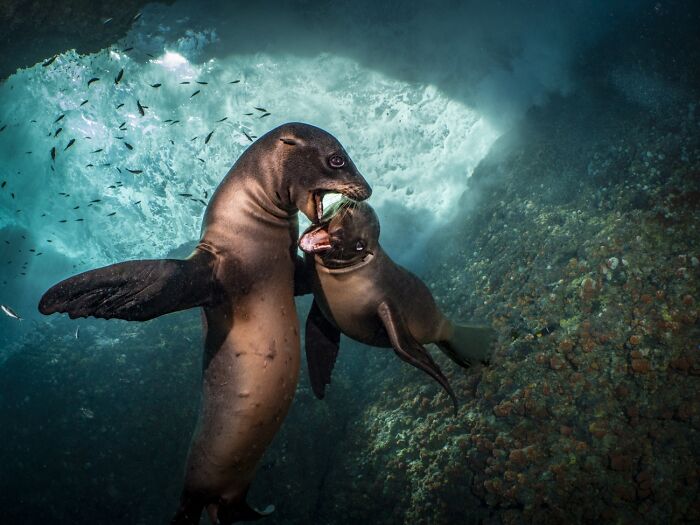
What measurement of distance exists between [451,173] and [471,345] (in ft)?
42.9

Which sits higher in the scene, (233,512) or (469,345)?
(469,345)

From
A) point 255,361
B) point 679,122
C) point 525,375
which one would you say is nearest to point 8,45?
point 255,361

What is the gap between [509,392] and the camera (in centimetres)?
448

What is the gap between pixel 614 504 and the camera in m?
3.37

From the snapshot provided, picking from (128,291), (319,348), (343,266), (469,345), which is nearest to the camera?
(128,291)

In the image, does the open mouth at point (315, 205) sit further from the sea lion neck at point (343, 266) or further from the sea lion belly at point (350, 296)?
the sea lion belly at point (350, 296)

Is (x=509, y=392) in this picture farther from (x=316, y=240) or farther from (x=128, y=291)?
(x=128, y=291)

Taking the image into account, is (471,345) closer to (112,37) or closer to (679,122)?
(679,122)

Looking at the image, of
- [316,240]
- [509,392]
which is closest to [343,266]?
[316,240]

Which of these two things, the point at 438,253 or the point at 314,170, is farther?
the point at 438,253

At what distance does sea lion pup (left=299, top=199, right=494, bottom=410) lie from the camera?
2975mm

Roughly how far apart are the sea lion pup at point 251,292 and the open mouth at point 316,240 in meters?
0.14

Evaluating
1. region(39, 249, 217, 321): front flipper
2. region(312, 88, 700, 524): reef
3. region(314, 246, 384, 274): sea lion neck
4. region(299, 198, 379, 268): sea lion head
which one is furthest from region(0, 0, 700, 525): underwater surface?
region(39, 249, 217, 321): front flipper

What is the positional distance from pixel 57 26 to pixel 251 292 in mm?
12649
